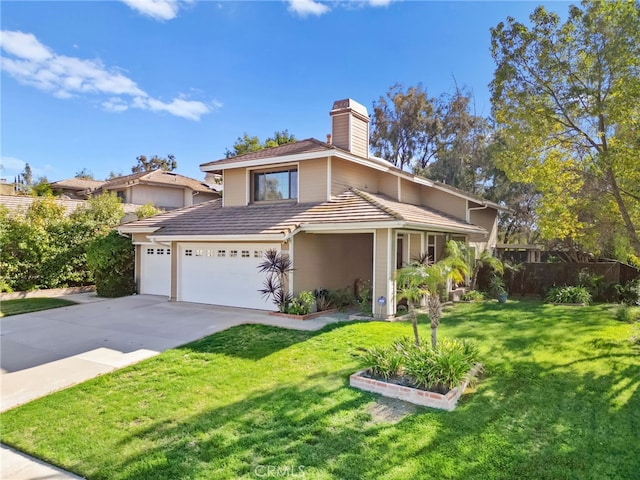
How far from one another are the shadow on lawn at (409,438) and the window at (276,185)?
382 inches

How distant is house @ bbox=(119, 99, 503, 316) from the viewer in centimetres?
1233

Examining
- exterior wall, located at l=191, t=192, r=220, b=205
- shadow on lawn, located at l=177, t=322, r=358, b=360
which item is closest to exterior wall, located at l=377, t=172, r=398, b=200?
shadow on lawn, located at l=177, t=322, r=358, b=360

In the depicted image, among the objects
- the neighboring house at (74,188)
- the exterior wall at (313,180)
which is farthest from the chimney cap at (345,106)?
the neighboring house at (74,188)

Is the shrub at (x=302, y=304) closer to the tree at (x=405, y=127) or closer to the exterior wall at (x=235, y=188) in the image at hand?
the exterior wall at (x=235, y=188)

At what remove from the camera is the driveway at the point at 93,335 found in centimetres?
743

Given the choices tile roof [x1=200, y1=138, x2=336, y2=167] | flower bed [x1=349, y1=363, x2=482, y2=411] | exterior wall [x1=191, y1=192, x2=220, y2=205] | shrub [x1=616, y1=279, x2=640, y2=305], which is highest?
exterior wall [x1=191, y1=192, x2=220, y2=205]

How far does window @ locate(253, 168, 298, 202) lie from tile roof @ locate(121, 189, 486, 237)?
45cm

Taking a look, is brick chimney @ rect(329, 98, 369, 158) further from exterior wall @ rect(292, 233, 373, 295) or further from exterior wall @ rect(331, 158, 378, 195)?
exterior wall @ rect(292, 233, 373, 295)

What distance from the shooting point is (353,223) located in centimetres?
1175

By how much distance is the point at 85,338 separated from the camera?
9.98 m

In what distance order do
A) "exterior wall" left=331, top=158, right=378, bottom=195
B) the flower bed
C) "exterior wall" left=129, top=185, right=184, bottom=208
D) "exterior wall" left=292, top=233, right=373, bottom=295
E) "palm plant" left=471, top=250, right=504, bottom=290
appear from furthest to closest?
"exterior wall" left=129, top=185, right=184, bottom=208 < "palm plant" left=471, top=250, right=504, bottom=290 < "exterior wall" left=331, top=158, right=378, bottom=195 < "exterior wall" left=292, top=233, right=373, bottom=295 < the flower bed

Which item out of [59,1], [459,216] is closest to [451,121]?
[459,216]

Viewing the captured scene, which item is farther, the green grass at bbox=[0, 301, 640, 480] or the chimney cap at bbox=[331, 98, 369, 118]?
the chimney cap at bbox=[331, 98, 369, 118]

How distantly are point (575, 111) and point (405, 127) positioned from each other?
25.5m
